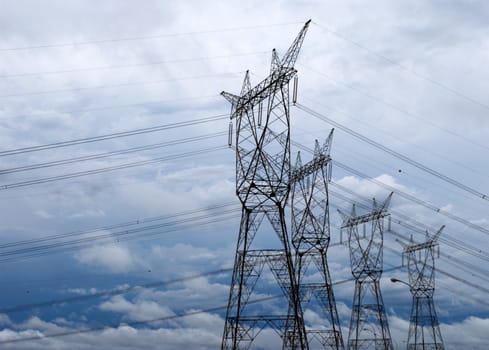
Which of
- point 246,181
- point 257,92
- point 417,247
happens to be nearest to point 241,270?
point 246,181

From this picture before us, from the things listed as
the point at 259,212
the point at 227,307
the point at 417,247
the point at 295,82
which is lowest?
the point at 227,307

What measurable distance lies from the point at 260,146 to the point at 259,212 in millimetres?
5245

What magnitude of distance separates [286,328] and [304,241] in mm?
12848

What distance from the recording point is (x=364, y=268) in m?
79.4

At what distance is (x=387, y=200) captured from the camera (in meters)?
80.2

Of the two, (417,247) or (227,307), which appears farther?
(417,247)

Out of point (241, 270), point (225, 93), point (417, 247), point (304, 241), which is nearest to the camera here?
point (241, 270)

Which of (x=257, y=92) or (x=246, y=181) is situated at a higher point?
(x=257, y=92)

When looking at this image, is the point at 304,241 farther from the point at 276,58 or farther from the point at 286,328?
the point at 276,58

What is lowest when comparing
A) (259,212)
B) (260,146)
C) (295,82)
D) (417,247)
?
(259,212)

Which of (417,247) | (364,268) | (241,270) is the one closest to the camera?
(241,270)

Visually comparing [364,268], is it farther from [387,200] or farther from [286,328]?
[286,328]

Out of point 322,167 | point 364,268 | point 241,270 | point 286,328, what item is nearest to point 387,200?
point 364,268

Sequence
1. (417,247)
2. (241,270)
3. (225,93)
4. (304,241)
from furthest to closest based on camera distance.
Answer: (417,247) → (304,241) → (225,93) → (241,270)
